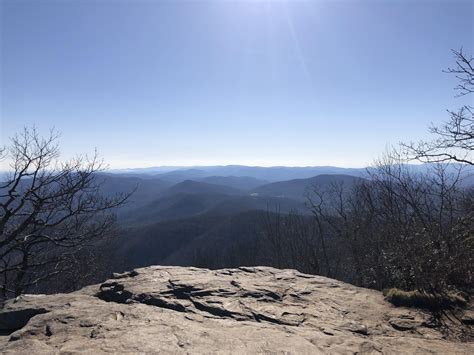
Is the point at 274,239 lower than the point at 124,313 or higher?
lower

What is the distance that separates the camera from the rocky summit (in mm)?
5191

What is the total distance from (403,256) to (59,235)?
49.5 feet

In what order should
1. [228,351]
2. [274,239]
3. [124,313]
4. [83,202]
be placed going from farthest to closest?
1. [274,239]
2. [83,202]
3. [124,313]
4. [228,351]

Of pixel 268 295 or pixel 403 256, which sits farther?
pixel 403 256

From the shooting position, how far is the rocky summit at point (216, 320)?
5191mm

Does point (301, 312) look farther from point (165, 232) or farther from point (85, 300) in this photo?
point (165, 232)

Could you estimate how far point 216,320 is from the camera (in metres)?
6.40

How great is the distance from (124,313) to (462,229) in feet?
33.9

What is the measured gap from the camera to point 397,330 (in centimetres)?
664

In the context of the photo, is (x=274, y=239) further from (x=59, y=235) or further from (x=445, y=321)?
(x=445, y=321)

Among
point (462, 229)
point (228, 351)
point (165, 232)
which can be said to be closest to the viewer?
point (228, 351)

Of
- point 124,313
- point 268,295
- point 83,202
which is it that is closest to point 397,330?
point 268,295

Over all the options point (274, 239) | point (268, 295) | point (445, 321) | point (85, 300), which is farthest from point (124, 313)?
point (274, 239)

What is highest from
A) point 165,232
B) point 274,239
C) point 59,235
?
point 59,235
